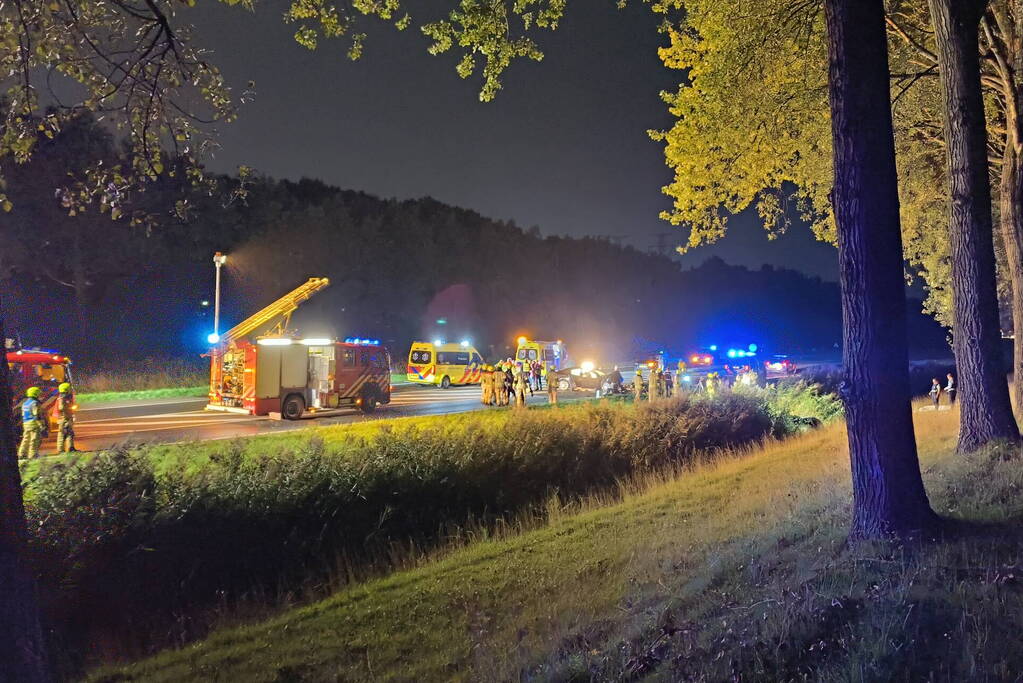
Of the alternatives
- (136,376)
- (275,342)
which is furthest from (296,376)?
(136,376)

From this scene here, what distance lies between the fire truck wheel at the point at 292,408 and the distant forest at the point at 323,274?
6608 mm

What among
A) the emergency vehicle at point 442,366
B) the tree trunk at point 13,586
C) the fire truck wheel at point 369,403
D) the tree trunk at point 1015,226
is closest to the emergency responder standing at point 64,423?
the fire truck wheel at point 369,403

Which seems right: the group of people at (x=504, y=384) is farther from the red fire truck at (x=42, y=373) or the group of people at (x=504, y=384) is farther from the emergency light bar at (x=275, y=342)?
the red fire truck at (x=42, y=373)

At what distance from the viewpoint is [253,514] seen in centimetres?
935

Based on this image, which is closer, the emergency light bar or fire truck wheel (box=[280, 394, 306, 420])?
the emergency light bar

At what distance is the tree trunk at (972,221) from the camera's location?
9.09 meters

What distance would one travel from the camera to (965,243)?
368 inches

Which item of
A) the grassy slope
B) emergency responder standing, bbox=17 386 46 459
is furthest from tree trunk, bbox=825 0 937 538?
the grassy slope

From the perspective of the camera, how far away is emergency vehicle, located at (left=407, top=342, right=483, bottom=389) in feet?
127

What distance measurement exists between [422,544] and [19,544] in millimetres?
6783

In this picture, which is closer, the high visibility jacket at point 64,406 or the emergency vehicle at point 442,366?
the high visibility jacket at point 64,406

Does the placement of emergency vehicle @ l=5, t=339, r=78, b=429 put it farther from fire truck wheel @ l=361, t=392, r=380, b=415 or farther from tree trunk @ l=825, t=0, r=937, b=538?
tree trunk @ l=825, t=0, r=937, b=538

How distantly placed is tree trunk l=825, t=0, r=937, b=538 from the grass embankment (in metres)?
0.48

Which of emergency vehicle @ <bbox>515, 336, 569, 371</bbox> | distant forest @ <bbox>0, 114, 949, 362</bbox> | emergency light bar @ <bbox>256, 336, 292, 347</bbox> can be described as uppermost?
distant forest @ <bbox>0, 114, 949, 362</bbox>
